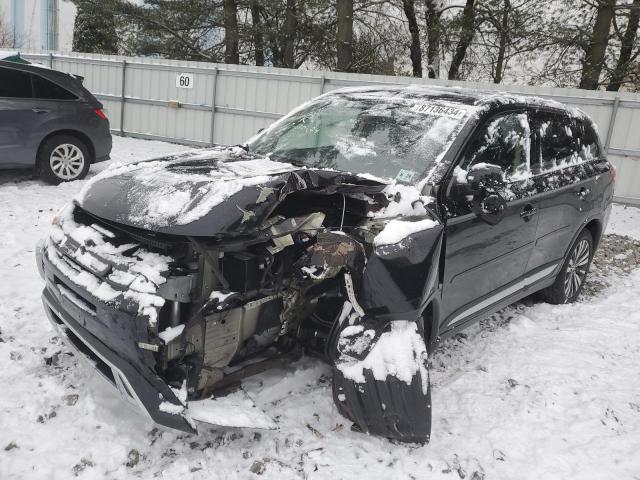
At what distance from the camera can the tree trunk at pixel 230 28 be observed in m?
17.3

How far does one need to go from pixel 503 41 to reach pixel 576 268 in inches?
492

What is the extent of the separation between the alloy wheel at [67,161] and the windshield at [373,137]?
4449mm

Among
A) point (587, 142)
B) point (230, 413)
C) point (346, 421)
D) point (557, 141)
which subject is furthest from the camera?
point (587, 142)

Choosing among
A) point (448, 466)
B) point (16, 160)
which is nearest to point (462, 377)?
point (448, 466)

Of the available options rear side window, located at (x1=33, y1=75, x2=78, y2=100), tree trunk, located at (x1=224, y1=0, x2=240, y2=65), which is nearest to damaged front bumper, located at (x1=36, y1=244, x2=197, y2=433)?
rear side window, located at (x1=33, y1=75, x2=78, y2=100)

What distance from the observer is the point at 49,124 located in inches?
273

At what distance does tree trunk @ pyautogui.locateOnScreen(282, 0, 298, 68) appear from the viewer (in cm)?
1678

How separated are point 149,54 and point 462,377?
18.2m

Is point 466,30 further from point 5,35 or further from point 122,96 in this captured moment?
point 5,35

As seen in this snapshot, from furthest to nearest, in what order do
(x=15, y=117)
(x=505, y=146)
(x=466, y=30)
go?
(x=466, y=30)
(x=15, y=117)
(x=505, y=146)

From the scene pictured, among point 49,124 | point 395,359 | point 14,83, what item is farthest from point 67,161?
point 395,359

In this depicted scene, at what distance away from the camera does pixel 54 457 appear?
2354mm

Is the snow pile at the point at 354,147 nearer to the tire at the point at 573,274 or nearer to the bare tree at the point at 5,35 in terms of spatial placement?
the tire at the point at 573,274

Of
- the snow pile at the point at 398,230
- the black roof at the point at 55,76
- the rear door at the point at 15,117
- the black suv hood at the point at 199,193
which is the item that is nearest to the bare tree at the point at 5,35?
the black roof at the point at 55,76
